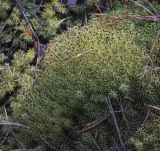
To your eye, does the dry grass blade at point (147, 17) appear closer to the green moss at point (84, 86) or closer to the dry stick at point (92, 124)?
the green moss at point (84, 86)

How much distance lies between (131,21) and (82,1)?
404 mm

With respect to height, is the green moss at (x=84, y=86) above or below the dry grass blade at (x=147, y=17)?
below

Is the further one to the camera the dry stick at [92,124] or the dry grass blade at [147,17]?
the dry grass blade at [147,17]

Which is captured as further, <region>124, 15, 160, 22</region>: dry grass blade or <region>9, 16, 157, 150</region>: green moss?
<region>124, 15, 160, 22</region>: dry grass blade

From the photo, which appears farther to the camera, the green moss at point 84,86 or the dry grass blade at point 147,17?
the dry grass blade at point 147,17

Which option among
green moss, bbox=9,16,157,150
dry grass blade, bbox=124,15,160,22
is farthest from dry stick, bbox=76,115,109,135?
dry grass blade, bbox=124,15,160,22

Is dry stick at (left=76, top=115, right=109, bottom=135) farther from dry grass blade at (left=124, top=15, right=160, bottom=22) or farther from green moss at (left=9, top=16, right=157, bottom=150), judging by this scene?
dry grass blade at (left=124, top=15, right=160, bottom=22)

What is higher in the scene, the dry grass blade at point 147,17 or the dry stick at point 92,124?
the dry grass blade at point 147,17

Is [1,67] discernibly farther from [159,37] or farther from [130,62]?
[159,37]

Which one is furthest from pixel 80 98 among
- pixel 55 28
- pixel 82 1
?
pixel 82 1

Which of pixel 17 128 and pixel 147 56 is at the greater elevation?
pixel 147 56

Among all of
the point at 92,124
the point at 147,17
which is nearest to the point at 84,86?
the point at 92,124

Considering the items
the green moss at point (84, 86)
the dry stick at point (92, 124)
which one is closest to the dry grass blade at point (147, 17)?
the green moss at point (84, 86)

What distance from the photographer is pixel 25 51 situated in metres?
1.97
